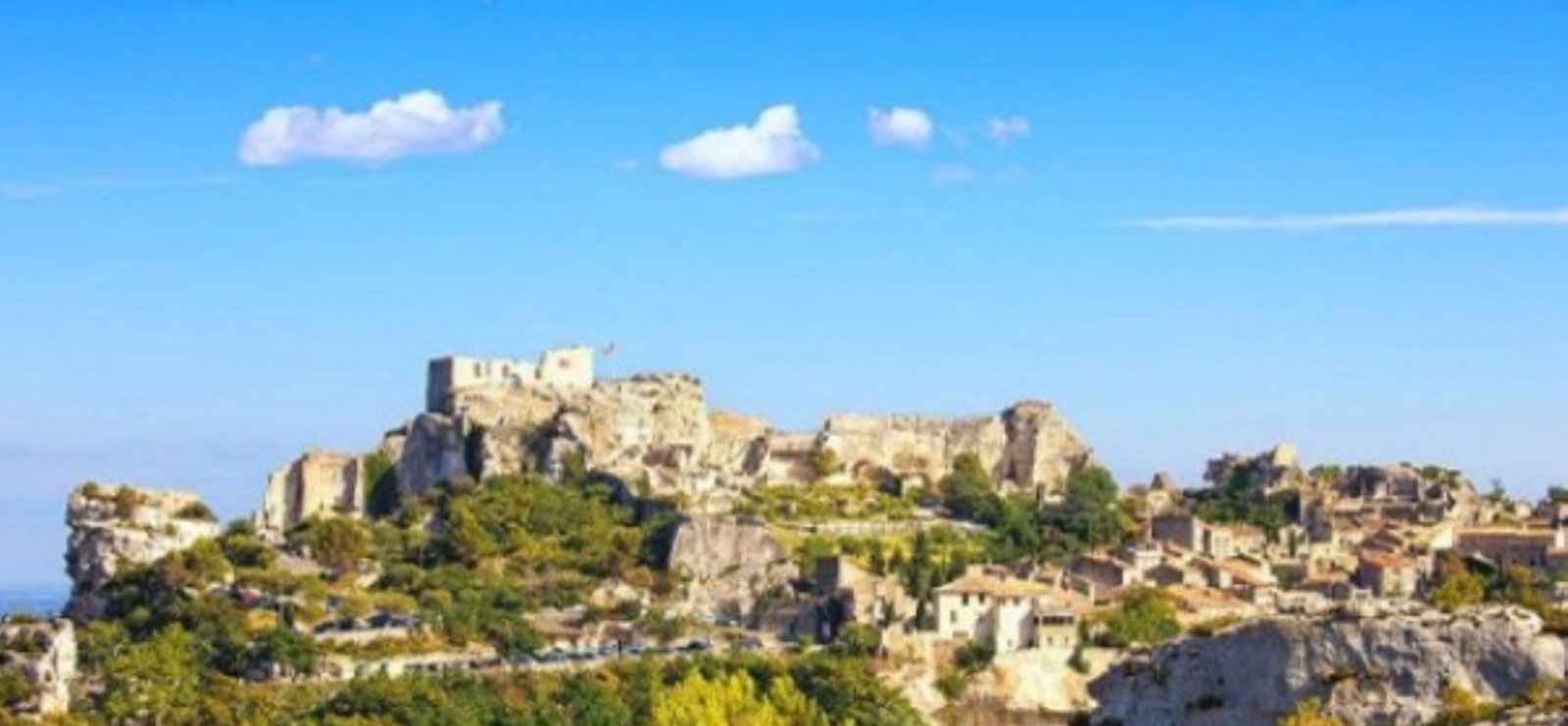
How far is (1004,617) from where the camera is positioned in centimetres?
7138

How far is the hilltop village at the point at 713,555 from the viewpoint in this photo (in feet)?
221

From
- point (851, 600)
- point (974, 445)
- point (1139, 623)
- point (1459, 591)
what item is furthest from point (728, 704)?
point (974, 445)

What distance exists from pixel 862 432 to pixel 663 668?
27605mm

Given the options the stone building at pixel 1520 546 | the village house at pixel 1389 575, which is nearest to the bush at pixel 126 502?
the village house at pixel 1389 575

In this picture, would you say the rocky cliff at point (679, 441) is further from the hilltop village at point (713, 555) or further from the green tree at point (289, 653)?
the green tree at point (289, 653)

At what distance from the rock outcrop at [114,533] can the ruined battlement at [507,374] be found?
1278 cm

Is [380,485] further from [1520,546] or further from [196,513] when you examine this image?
[1520,546]

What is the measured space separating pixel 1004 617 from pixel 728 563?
9.47 m

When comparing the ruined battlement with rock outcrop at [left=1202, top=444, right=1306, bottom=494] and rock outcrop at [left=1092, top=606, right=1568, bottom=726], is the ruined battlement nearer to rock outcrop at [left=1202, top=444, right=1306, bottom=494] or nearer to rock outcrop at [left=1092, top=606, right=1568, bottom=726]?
rock outcrop at [left=1202, top=444, right=1306, bottom=494]

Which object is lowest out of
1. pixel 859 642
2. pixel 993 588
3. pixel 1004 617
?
pixel 859 642

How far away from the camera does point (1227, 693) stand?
123 ft

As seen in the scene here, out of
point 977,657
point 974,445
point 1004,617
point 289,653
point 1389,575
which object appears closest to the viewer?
point 289,653

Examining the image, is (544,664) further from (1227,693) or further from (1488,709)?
(1488,709)

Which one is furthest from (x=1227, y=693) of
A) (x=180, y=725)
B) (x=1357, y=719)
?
(x=180, y=725)
